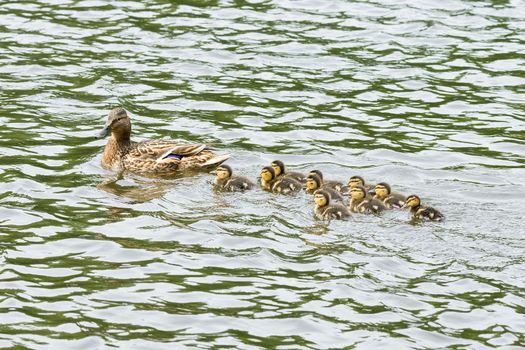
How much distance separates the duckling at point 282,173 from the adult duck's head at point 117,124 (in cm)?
204

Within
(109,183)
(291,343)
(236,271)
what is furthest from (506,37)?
(291,343)

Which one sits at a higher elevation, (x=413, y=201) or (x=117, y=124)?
(x=117, y=124)

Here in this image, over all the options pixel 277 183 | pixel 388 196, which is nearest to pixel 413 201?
pixel 388 196

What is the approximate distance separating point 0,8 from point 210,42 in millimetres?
3499

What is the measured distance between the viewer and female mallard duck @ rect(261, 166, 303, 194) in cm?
1275

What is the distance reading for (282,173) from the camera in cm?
1312

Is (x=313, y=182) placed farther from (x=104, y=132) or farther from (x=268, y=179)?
(x=104, y=132)

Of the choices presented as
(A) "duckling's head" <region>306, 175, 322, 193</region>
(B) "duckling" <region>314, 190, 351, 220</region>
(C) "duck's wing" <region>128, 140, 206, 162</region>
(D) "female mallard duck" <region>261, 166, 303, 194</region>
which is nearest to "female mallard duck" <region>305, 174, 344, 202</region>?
(A) "duckling's head" <region>306, 175, 322, 193</region>

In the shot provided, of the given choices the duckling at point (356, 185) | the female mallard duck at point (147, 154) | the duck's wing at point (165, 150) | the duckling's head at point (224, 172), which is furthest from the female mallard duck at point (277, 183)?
the duck's wing at point (165, 150)

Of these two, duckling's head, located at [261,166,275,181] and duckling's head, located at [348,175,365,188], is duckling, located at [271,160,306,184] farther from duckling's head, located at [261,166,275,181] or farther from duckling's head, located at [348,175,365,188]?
duckling's head, located at [348,175,365,188]

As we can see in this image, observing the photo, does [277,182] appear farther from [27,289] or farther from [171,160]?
[27,289]

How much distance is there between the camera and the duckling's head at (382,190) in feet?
40.9

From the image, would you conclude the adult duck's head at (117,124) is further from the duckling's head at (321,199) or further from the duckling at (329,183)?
the duckling's head at (321,199)

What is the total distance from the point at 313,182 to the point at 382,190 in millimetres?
677
